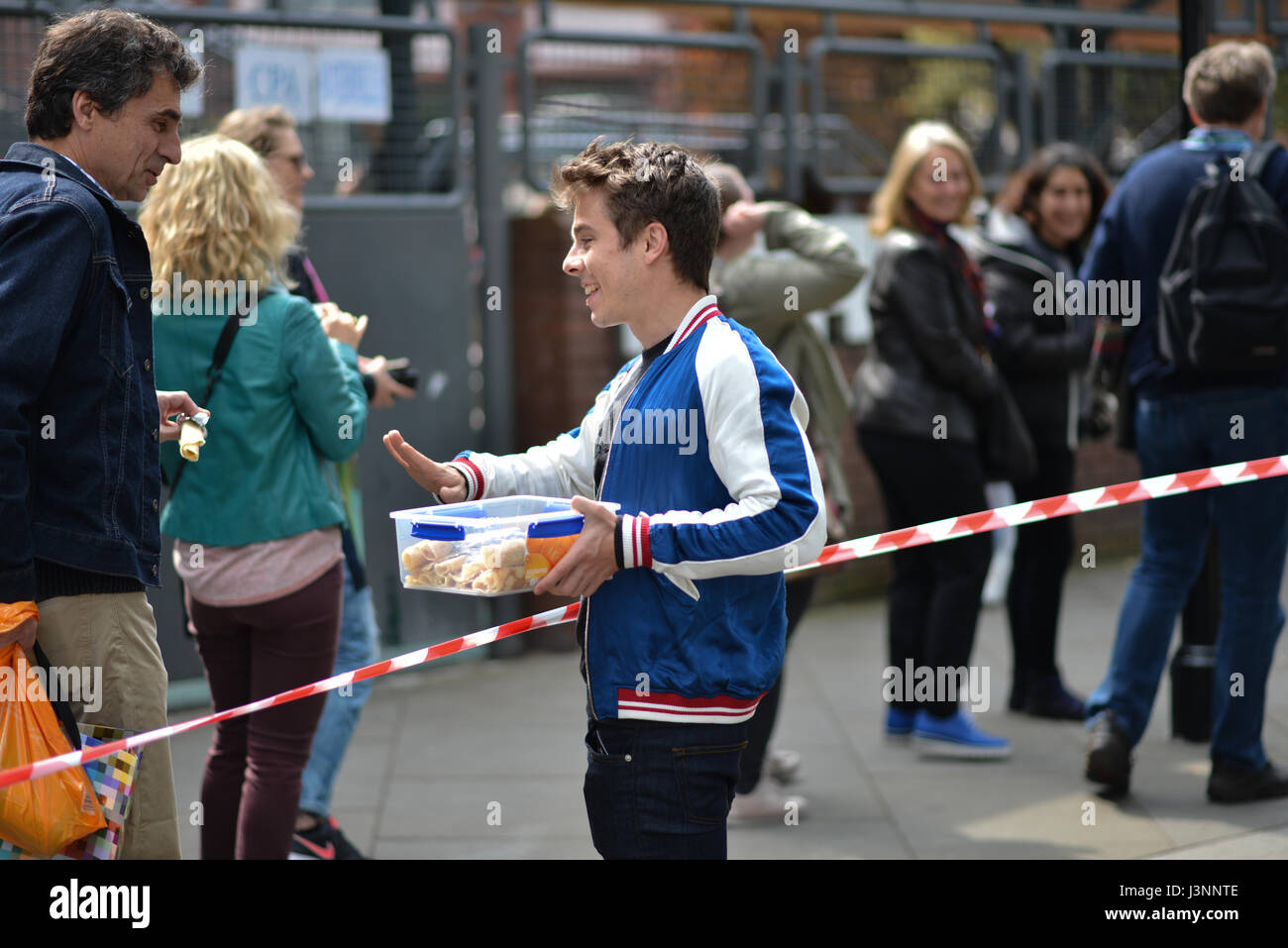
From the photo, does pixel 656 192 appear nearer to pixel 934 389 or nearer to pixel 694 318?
pixel 694 318

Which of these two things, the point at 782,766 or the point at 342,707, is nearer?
the point at 342,707

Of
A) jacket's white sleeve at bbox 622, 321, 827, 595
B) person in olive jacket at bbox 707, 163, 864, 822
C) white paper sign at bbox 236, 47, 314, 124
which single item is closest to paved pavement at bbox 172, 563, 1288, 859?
person in olive jacket at bbox 707, 163, 864, 822

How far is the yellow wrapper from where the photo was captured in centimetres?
326

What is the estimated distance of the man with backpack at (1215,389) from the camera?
4609mm

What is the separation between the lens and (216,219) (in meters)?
3.74

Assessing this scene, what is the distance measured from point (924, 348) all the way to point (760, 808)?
5.57ft

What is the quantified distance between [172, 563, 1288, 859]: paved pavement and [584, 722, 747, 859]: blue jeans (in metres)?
1.98

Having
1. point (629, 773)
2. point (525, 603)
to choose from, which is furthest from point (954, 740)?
point (629, 773)

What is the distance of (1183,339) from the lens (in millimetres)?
4688

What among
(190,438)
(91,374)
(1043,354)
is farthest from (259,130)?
(1043,354)

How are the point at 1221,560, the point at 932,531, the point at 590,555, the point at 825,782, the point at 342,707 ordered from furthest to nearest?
the point at 825,782, the point at 1221,560, the point at 342,707, the point at 932,531, the point at 590,555

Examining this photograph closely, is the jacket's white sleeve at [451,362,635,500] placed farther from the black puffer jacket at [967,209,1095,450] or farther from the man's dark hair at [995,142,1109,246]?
the man's dark hair at [995,142,1109,246]
